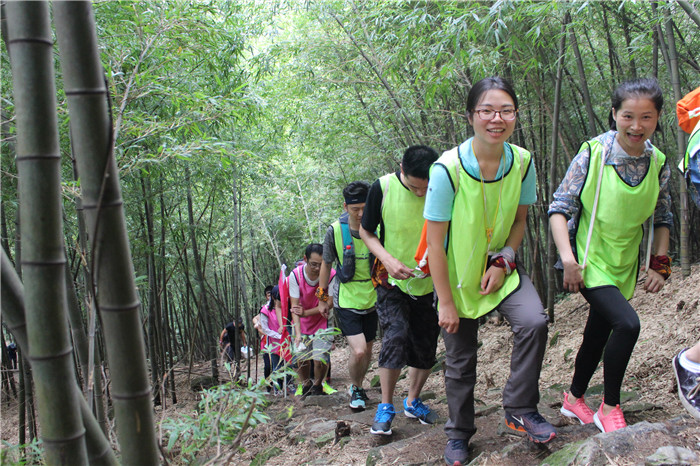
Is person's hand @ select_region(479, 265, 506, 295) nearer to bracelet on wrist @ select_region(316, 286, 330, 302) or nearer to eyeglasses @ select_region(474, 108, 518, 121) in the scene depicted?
eyeglasses @ select_region(474, 108, 518, 121)

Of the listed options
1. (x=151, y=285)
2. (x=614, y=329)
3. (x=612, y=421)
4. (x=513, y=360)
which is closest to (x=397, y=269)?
(x=513, y=360)

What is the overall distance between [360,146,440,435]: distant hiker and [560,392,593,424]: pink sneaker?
2.45 ft

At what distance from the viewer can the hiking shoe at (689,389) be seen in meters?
1.89

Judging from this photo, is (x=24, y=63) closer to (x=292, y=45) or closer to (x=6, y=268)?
(x=6, y=268)

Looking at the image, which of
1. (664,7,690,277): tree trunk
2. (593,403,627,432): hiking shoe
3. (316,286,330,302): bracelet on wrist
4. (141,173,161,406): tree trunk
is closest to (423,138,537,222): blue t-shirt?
(593,403,627,432): hiking shoe

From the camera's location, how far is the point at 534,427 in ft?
6.66

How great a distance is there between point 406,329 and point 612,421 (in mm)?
1086

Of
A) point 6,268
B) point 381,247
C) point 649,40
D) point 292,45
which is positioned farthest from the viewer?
point 292,45

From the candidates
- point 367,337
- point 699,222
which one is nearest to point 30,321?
point 367,337

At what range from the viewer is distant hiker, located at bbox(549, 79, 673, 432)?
7.09 ft

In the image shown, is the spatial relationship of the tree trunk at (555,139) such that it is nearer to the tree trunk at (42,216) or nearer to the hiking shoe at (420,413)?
the hiking shoe at (420,413)

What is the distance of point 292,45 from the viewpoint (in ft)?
19.5

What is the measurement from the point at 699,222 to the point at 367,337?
168 inches

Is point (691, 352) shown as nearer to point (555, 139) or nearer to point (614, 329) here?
point (614, 329)
